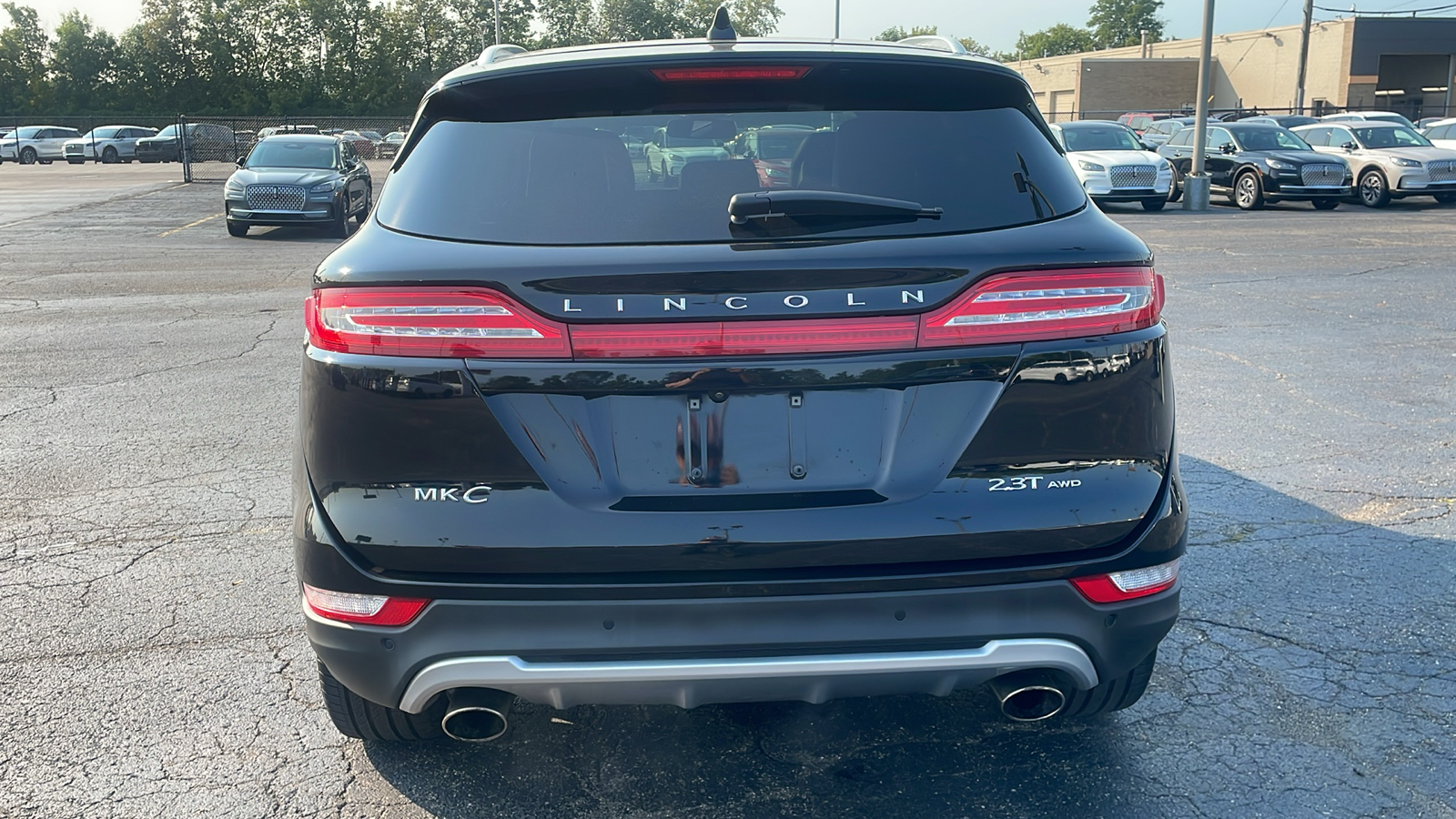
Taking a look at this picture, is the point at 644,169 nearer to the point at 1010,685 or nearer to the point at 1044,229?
the point at 1044,229

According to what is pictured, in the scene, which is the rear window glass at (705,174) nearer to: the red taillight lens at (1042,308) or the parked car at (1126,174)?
the red taillight lens at (1042,308)

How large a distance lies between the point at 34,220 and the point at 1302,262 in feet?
69.6

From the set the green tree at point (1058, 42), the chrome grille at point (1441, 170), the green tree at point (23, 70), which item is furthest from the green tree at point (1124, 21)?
the chrome grille at point (1441, 170)

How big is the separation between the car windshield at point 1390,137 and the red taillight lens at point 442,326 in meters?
25.5

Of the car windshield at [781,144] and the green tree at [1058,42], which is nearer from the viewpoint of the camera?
the car windshield at [781,144]

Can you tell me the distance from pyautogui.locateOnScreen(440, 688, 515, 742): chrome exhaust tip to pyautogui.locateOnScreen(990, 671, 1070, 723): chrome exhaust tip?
44.1 inches

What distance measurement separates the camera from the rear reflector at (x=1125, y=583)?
2631mm

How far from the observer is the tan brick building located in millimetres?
57938

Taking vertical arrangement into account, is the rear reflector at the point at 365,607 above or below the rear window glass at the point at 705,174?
below

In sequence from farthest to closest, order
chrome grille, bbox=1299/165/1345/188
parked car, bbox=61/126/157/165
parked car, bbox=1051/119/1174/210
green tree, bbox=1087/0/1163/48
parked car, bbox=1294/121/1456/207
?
green tree, bbox=1087/0/1163/48
parked car, bbox=61/126/157/165
parked car, bbox=1294/121/1456/207
chrome grille, bbox=1299/165/1345/188
parked car, bbox=1051/119/1174/210

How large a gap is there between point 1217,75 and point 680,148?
248 feet

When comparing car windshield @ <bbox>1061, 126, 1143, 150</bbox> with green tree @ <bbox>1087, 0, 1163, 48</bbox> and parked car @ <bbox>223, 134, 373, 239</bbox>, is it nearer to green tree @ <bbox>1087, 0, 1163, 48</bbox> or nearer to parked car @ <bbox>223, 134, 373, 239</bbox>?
parked car @ <bbox>223, 134, 373, 239</bbox>

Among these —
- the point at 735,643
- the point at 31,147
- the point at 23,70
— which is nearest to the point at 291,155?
the point at 735,643

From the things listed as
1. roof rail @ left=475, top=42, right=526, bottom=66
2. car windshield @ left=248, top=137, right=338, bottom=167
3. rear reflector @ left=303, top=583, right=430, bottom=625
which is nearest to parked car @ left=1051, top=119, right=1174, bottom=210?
car windshield @ left=248, top=137, right=338, bottom=167
